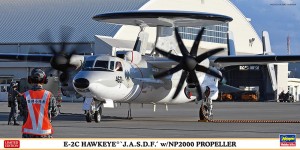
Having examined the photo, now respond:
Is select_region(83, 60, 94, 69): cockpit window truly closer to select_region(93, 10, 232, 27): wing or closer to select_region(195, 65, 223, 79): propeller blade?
select_region(195, 65, 223, 79): propeller blade

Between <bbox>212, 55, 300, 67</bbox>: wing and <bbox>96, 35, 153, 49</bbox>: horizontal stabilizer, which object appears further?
<bbox>96, 35, 153, 49</bbox>: horizontal stabilizer

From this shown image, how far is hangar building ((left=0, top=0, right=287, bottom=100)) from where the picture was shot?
88750 millimetres

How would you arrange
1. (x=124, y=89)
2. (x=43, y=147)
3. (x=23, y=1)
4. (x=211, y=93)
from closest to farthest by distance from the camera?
1. (x=43, y=147)
2. (x=124, y=89)
3. (x=211, y=93)
4. (x=23, y=1)

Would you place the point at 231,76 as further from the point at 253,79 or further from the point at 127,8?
the point at 127,8

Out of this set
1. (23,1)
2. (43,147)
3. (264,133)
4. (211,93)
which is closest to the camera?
(43,147)

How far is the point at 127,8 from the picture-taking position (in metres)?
96.2

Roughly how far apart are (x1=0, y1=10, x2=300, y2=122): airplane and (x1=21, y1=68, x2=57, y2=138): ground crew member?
54.2 ft

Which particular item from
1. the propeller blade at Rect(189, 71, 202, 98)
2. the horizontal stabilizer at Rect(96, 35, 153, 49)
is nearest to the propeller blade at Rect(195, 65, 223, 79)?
the propeller blade at Rect(189, 71, 202, 98)

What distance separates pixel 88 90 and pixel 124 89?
→ 9.30 feet

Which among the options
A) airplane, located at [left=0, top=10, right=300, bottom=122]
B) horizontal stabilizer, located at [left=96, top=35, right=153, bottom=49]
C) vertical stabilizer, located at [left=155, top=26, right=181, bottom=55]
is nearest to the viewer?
airplane, located at [left=0, top=10, right=300, bottom=122]

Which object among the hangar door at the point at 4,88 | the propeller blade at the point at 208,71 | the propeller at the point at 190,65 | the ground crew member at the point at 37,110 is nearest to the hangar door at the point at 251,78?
the hangar door at the point at 4,88

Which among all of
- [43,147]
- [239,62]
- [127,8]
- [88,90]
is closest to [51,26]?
[127,8]

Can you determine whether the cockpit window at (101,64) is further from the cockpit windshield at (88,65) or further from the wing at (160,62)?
the wing at (160,62)

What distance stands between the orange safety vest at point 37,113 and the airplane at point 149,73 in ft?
54.3
